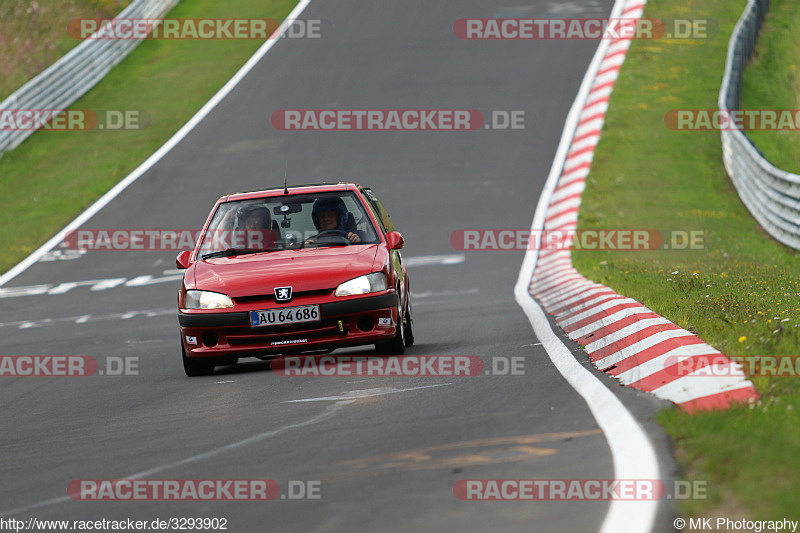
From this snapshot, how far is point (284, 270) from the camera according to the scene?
10.5 m

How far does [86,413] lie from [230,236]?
2.92 m

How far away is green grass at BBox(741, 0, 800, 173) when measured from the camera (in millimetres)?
25297

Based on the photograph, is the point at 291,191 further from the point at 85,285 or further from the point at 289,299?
the point at 85,285

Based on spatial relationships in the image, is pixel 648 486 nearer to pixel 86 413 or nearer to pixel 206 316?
pixel 86 413

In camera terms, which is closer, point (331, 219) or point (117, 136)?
point (331, 219)

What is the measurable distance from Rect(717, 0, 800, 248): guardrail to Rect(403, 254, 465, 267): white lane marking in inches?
192

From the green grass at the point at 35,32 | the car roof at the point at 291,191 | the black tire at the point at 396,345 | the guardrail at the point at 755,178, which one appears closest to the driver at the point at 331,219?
the car roof at the point at 291,191

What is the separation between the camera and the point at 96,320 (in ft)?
54.2

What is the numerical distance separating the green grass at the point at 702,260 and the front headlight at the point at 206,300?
3.70 meters

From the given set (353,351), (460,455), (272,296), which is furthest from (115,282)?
(460,455)

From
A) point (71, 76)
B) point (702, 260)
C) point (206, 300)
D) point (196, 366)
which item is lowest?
point (702, 260)

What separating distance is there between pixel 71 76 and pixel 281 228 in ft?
64.4

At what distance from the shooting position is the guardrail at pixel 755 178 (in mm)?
17597

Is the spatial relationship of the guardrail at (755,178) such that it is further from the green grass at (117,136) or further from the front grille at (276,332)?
the green grass at (117,136)
